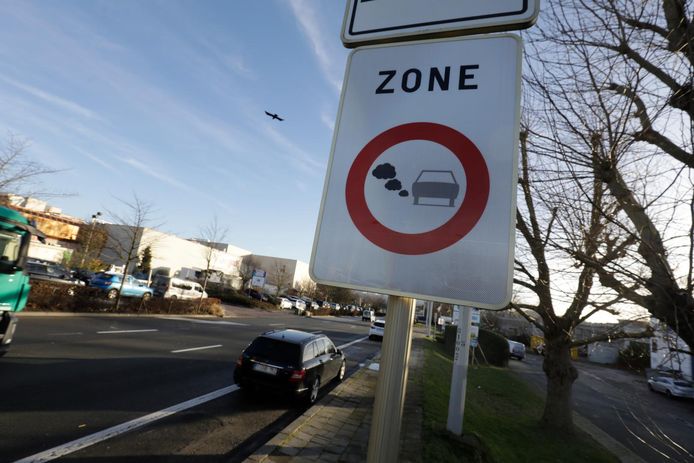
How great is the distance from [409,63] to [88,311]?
72.3 ft

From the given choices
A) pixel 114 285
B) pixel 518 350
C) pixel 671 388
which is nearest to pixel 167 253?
pixel 114 285

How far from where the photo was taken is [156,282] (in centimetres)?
2998

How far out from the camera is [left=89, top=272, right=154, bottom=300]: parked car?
883 inches

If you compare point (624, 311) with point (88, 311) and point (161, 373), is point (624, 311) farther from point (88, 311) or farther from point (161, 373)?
point (88, 311)

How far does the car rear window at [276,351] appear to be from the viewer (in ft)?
28.4

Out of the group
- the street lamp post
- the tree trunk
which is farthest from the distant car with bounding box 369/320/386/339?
the street lamp post

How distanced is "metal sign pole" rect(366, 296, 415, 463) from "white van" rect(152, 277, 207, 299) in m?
30.2

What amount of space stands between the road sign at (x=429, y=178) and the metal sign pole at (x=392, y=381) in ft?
0.39

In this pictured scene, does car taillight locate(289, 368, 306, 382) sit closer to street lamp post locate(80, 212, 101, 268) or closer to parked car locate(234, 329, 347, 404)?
parked car locate(234, 329, 347, 404)

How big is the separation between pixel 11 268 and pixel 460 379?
1046 cm

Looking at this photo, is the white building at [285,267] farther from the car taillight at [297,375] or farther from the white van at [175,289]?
the car taillight at [297,375]

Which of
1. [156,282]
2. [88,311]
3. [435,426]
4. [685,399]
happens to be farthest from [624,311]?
[156,282]

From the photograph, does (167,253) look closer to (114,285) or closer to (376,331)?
(114,285)

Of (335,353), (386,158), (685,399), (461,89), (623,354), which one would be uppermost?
(461,89)
